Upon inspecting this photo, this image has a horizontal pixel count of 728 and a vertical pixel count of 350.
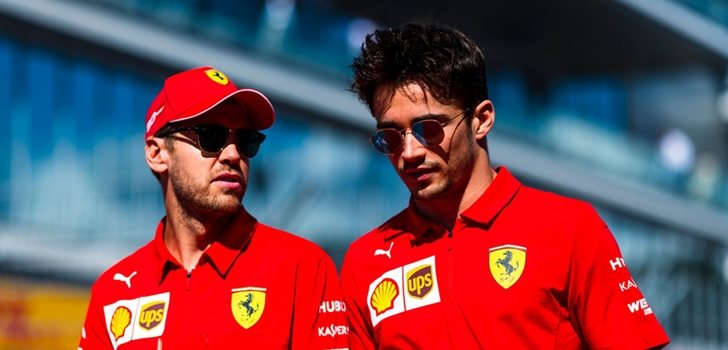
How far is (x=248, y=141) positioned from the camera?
522 cm

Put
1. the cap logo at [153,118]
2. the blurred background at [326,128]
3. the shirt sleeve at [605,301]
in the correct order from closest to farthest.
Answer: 1. the shirt sleeve at [605,301]
2. the cap logo at [153,118]
3. the blurred background at [326,128]

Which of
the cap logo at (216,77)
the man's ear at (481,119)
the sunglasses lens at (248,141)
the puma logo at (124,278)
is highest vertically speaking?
the cap logo at (216,77)

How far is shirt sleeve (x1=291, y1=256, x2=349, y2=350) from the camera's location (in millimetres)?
4895

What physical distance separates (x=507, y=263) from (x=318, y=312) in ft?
2.35

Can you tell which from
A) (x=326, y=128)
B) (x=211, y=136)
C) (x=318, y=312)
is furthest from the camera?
(x=326, y=128)

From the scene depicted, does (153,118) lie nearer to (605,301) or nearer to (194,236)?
(194,236)

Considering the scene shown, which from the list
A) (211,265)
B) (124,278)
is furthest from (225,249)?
(124,278)

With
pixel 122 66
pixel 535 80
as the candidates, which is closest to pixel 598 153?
pixel 535 80

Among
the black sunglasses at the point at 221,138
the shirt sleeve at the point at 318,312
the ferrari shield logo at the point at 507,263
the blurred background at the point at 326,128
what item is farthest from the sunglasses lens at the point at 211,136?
the blurred background at the point at 326,128

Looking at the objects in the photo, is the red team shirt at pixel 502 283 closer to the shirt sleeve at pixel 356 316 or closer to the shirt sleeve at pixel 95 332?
the shirt sleeve at pixel 356 316

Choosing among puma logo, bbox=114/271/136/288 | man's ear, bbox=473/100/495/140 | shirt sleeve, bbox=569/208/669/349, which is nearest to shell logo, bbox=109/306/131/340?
puma logo, bbox=114/271/136/288

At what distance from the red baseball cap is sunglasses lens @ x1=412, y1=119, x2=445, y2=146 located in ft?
2.43

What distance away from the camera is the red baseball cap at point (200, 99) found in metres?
5.15

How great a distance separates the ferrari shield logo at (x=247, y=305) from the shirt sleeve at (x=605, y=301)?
111 cm
